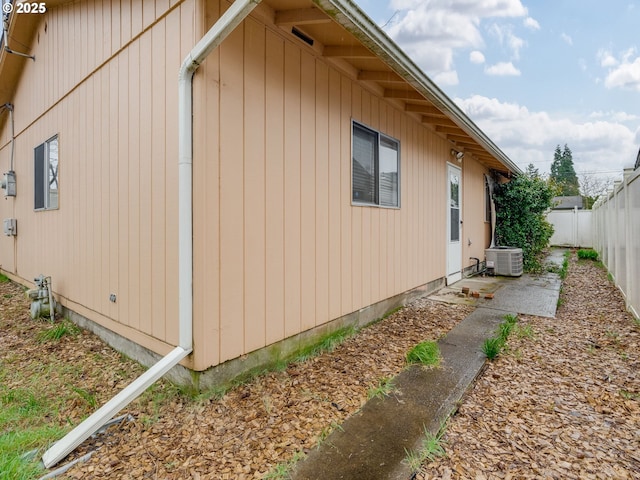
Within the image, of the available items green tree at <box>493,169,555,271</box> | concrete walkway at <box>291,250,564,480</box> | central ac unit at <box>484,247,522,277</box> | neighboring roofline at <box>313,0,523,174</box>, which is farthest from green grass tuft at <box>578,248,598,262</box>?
concrete walkway at <box>291,250,564,480</box>

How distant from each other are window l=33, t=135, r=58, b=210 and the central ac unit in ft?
26.9

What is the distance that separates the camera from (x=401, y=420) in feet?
6.90

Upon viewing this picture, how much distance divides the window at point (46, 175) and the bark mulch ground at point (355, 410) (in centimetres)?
202

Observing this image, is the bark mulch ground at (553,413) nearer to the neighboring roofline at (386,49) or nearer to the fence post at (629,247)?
the fence post at (629,247)

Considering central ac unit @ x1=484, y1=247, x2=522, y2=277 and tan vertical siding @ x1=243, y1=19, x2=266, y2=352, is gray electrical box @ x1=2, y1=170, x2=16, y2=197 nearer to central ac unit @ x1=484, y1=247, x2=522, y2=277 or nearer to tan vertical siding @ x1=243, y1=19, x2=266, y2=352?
tan vertical siding @ x1=243, y1=19, x2=266, y2=352

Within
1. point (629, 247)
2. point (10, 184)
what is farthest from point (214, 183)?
point (10, 184)

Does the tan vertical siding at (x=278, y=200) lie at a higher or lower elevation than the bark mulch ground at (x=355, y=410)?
higher

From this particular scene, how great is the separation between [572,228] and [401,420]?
16.1 meters

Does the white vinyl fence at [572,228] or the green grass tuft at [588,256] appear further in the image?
the white vinyl fence at [572,228]

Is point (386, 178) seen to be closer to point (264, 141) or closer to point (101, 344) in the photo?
point (264, 141)

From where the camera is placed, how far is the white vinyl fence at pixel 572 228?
45.1ft

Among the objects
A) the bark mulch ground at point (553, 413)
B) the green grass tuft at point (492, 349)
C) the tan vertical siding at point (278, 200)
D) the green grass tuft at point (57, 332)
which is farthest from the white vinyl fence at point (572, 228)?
the green grass tuft at point (57, 332)

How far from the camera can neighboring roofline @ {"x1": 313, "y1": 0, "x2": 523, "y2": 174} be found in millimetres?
2203

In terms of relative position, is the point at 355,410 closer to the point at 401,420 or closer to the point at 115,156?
the point at 401,420
